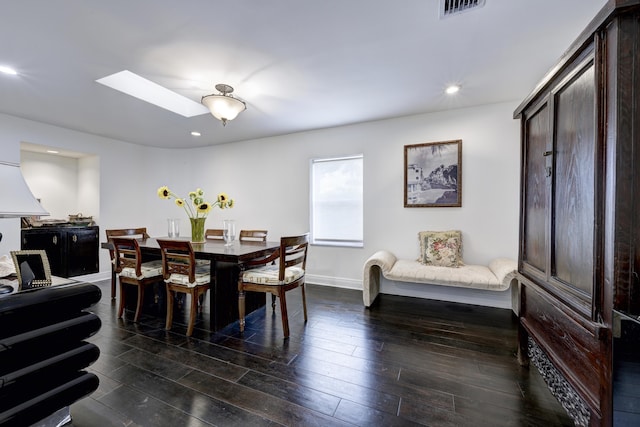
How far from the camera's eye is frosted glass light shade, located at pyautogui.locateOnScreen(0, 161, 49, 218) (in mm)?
1100

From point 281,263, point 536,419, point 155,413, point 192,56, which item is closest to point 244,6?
point 192,56

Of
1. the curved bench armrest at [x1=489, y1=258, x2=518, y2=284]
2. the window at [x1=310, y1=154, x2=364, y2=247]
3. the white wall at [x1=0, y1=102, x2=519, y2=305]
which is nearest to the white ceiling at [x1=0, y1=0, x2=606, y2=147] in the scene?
the white wall at [x1=0, y1=102, x2=519, y2=305]

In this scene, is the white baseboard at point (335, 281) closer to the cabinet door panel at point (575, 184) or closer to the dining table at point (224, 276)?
the dining table at point (224, 276)

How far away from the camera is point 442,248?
3234 millimetres

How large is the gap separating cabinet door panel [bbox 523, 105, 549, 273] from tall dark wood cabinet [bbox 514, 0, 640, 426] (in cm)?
1

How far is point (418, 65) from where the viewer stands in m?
2.32

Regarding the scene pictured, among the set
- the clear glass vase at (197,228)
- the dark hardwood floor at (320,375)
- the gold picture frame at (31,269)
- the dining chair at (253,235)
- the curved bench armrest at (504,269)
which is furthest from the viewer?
the dining chair at (253,235)

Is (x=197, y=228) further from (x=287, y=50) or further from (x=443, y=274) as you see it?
(x=443, y=274)

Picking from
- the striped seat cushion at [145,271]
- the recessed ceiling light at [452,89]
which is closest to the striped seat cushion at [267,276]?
the striped seat cushion at [145,271]

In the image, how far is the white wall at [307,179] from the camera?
10.4 ft

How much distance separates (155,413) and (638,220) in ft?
8.01

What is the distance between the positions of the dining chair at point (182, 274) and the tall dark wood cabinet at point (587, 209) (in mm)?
2577

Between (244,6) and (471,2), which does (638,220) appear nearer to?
(471,2)

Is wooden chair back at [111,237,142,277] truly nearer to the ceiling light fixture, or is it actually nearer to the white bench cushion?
the ceiling light fixture
